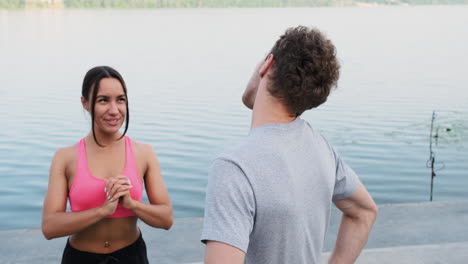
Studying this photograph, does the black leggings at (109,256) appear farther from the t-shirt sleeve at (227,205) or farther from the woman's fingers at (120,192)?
the t-shirt sleeve at (227,205)

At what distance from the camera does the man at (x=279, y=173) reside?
5.36 ft

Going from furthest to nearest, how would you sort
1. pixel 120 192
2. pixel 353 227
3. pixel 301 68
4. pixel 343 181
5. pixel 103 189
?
pixel 103 189, pixel 120 192, pixel 353 227, pixel 343 181, pixel 301 68

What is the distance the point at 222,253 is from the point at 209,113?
15.6 m

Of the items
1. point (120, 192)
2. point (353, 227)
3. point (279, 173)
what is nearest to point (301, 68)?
point (279, 173)

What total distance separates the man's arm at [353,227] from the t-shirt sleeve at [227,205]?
1.75ft

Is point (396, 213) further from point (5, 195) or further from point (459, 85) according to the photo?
point (459, 85)

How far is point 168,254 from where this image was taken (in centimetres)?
500

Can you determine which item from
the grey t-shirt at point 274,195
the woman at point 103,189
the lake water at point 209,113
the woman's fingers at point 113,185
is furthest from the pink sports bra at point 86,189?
the grey t-shirt at point 274,195

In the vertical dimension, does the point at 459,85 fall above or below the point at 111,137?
below

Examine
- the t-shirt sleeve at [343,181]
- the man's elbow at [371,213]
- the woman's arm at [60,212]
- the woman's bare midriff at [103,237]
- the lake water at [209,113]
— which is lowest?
the lake water at [209,113]

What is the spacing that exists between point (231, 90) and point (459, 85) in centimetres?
693

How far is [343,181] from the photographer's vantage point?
6.61 ft

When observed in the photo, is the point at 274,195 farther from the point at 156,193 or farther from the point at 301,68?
the point at 156,193

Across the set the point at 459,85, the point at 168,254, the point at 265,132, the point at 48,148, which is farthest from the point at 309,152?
the point at 459,85
